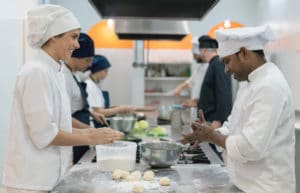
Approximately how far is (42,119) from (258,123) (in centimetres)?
86

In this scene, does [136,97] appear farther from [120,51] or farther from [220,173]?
[220,173]

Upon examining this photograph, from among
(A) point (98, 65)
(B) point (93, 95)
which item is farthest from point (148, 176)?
(A) point (98, 65)

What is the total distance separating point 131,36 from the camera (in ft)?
13.5

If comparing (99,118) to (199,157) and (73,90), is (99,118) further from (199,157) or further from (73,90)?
(199,157)

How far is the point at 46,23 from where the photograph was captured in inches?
70.8

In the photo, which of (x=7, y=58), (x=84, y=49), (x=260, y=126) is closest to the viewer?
(x=260, y=126)

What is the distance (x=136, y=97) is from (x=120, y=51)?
2.59ft

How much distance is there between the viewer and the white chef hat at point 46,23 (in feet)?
5.90

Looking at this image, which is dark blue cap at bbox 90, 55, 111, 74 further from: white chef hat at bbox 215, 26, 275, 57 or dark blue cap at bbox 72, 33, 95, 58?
white chef hat at bbox 215, 26, 275, 57

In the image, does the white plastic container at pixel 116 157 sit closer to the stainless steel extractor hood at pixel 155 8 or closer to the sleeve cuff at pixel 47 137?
the sleeve cuff at pixel 47 137

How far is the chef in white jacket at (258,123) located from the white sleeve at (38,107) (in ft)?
2.21

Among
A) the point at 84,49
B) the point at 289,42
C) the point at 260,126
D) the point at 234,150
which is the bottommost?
the point at 234,150

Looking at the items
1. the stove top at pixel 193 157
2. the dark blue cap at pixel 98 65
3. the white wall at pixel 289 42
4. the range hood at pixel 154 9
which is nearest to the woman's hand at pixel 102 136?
the stove top at pixel 193 157

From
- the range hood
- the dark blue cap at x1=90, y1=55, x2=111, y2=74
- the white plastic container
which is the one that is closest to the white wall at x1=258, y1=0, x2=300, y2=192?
the range hood
